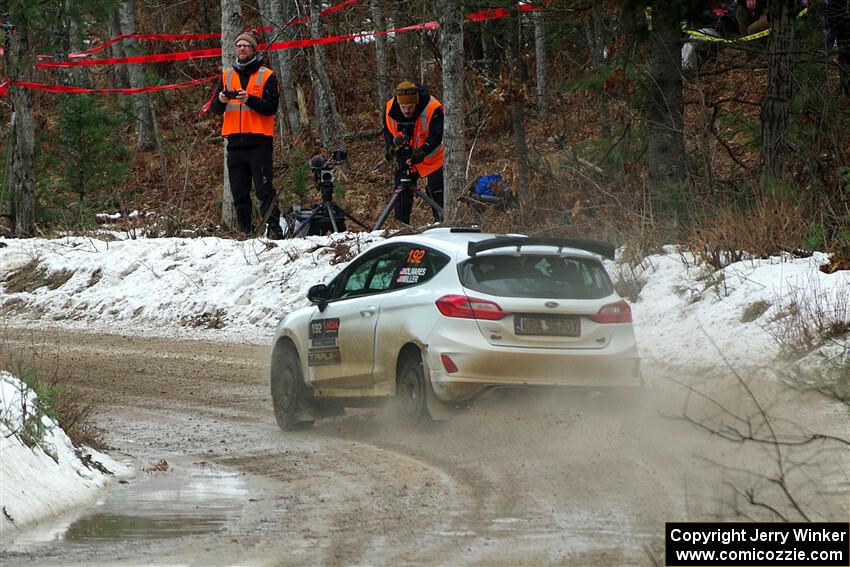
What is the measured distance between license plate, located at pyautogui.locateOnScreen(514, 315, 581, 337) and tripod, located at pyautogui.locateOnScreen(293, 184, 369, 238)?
383 inches

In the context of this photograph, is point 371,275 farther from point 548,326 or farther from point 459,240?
point 548,326

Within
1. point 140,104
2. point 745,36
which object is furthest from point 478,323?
point 140,104

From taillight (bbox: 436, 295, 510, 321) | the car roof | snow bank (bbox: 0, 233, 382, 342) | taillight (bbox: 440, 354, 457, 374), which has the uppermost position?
the car roof

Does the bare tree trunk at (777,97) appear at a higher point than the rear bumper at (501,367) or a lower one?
higher

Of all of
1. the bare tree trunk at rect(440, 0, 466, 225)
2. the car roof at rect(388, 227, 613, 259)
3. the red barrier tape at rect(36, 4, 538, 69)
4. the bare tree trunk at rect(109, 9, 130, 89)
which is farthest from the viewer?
the bare tree trunk at rect(109, 9, 130, 89)

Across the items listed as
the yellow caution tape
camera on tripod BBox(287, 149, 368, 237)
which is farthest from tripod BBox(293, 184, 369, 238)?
the yellow caution tape

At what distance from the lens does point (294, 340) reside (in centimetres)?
1120

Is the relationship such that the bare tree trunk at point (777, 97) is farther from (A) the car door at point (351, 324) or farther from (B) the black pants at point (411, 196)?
(A) the car door at point (351, 324)

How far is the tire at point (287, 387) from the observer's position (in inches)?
425

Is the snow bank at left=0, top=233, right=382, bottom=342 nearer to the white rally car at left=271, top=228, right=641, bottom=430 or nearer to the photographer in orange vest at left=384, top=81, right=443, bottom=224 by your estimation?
the photographer in orange vest at left=384, top=81, right=443, bottom=224

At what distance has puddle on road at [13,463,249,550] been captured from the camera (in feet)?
21.7

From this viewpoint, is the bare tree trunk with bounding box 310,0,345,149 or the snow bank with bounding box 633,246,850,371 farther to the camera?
the bare tree trunk with bounding box 310,0,345,149

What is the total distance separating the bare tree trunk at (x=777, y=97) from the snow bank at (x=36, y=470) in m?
9.44

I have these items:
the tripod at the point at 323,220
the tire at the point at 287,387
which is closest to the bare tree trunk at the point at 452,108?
the tripod at the point at 323,220
